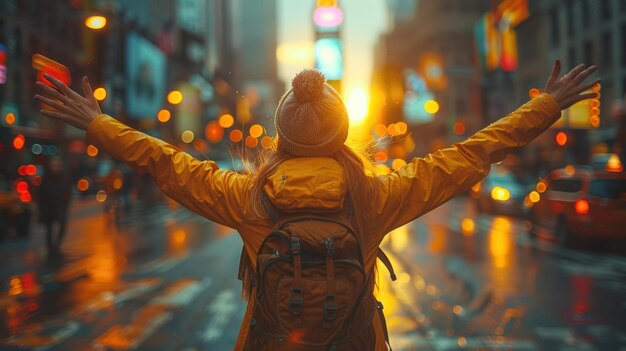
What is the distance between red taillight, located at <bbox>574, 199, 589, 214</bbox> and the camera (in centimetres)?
1530

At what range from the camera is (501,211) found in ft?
87.9

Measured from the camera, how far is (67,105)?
105 inches

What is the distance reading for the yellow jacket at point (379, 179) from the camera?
2.64 metres

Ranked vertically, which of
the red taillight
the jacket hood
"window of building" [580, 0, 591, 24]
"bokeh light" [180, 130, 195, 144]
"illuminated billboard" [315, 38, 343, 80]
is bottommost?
the red taillight

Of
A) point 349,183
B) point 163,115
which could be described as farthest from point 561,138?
point 163,115

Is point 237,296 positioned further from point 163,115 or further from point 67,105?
point 163,115

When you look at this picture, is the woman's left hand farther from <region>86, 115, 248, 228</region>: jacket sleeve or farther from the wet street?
the wet street

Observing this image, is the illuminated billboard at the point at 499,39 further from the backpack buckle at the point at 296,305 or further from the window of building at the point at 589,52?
the backpack buckle at the point at 296,305

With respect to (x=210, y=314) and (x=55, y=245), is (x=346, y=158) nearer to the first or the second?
(x=210, y=314)

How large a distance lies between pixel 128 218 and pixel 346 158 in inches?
974

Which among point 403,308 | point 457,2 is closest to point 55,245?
point 403,308

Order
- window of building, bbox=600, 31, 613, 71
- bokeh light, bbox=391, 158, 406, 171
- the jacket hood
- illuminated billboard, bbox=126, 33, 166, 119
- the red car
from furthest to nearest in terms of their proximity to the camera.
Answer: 1. illuminated billboard, bbox=126, 33, 166, 119
2. window of building, bbox=600, 31, 613, 71
3. the red car
4. bokeh light, bbox=391, 158, 406, 171
5. the jacket hood

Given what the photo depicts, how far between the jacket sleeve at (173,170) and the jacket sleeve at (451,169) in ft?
1.78

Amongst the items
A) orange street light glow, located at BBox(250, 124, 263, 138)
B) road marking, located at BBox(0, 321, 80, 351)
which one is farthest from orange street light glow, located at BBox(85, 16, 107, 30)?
orange street light glow, located at BBox(250, 124, 263, 138)
